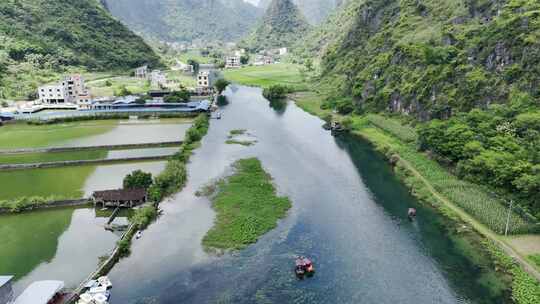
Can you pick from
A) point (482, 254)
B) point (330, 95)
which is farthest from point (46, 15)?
point (482, 254)

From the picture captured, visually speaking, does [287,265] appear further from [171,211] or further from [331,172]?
[331,172]

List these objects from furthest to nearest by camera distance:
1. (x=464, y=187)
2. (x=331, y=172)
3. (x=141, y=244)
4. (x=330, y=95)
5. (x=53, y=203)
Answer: (x=330, y=95) → (x=331, y=172) → (x=464, y=187) → (x=53, y=203) → (x=141, y=244)

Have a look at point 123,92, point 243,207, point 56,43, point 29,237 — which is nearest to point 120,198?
point 29,237

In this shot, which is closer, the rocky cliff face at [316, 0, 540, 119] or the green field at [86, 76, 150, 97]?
the rocky cliff face at [316, 0, 540, 119]

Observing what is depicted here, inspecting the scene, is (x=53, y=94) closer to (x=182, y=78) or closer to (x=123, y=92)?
(x=123, y=92)

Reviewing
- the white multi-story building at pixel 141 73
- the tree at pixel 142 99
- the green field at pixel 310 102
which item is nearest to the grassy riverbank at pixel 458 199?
the green field at pixel 310 102

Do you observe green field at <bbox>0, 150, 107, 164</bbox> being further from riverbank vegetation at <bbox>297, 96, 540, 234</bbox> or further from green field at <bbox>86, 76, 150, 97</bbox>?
green field at <bbox>86, 76, 150, 97</bbox>

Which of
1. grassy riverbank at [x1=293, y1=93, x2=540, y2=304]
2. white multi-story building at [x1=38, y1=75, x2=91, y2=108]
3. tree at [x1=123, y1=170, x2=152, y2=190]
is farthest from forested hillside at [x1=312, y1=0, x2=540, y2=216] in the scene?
white multi-story building at [x1=38, y1=75, x2=91, y2=108]
